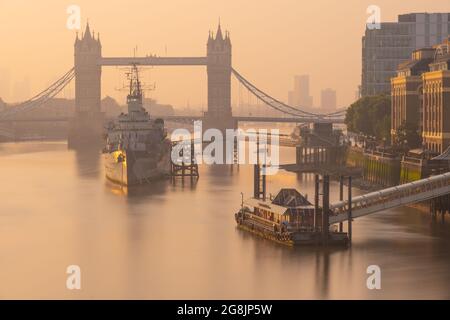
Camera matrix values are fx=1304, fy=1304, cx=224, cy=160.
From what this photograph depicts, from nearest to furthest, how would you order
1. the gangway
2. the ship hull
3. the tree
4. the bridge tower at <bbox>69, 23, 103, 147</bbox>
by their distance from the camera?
1. the gangway
2. the ship hull
3. the tree
4. the bridge tower at <bbox>69, 23, 103, 147</bbox>

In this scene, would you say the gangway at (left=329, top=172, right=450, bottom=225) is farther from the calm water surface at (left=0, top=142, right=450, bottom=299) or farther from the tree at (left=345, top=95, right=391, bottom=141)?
the tree at (left=345, top=95, right=391, bottom=141)

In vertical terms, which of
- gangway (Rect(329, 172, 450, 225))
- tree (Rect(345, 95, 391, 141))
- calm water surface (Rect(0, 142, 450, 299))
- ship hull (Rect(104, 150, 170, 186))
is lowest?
calm water surface (Rect(0, 142, 450, 299))

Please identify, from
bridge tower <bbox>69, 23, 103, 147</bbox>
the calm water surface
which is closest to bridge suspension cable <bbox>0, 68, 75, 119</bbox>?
bridge tower <bbox>69, 23, 103, 147</bbox>

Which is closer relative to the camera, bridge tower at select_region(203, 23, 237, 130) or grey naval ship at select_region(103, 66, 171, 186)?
grey naval ship at select_region(103, 66, 171, 186)

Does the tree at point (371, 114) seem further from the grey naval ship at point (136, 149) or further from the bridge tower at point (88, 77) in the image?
the bridge tower at point (88, 77)

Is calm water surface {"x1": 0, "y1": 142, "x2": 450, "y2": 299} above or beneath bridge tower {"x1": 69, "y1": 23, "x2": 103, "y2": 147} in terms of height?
beneath

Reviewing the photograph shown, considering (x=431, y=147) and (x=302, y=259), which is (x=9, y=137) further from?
(x=302, y=259)

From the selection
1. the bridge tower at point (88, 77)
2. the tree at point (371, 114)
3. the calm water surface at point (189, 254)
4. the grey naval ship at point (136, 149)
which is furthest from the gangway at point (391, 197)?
the bridge tower at point (88, 77)
